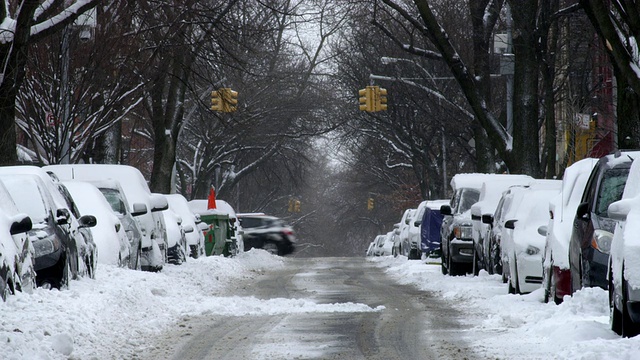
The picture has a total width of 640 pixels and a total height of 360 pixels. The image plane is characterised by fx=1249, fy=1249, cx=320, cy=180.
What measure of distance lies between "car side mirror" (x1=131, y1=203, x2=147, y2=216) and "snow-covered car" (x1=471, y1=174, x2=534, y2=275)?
552 centimetres

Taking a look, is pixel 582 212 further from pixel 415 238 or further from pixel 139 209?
pixel 415 238

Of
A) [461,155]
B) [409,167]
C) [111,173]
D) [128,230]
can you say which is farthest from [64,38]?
[409,167]

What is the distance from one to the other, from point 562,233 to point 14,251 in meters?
6.25

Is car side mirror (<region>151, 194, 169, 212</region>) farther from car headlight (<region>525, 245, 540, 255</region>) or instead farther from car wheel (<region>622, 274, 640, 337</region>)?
car wheel (<region>622, 274, 640, 337</region>)

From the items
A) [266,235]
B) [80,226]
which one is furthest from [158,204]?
[266,235]

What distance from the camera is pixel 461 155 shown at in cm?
5731

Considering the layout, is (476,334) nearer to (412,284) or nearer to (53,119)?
(412,284)

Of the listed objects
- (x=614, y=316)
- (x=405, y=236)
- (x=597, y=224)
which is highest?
(x=597, y=224)

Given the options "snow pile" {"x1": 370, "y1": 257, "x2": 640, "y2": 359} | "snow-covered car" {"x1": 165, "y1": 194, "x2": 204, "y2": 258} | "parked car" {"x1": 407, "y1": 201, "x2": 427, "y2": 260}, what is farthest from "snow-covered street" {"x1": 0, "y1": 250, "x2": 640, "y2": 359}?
"parked car" {"x1": 407, "y1": 201, "x2": 427, "y2": 260}

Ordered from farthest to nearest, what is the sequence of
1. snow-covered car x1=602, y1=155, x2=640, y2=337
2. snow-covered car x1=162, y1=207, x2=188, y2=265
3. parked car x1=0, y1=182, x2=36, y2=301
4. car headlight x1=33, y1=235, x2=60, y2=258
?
1. snow-covered car x1=162, y1=207, x2=188, y2=265
2. car headlight x1=33, y1=235, x2=60, y2=258
3. parked car x1=0, y1=182, x2=36, y2=301
4. snow-covered car x1=602, y1=155, x2=640, y2=337

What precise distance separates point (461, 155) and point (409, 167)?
584 centimetres

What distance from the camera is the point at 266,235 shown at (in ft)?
154

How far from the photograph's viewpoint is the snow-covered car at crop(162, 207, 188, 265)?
2536cm

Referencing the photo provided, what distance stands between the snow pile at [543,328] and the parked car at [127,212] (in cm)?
590
